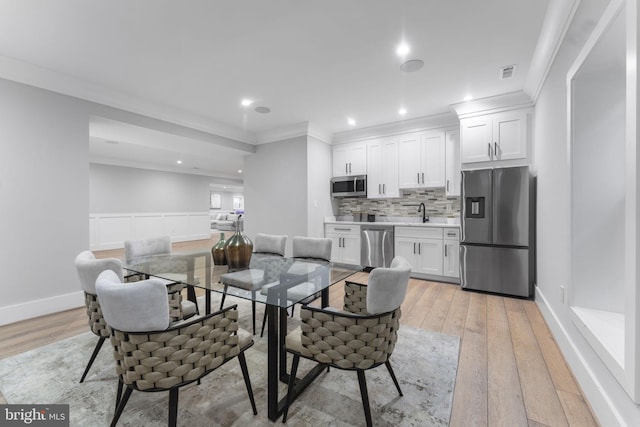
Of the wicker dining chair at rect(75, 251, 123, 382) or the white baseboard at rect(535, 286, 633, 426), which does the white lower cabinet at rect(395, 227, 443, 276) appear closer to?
the white baseboard at rect(535, 286, 633, 426)

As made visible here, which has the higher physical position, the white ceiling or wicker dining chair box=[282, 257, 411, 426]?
the white ceiling

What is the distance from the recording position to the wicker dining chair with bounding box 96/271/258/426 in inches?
44.5

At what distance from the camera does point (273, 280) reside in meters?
1.95

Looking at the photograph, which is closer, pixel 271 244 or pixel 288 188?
pixel 271 244

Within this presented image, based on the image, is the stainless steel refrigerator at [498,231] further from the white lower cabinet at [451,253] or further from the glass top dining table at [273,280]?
the glass top dining table at [273,280]

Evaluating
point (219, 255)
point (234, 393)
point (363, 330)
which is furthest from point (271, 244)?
point (363, 330)

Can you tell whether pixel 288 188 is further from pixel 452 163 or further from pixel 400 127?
pixel 452 163

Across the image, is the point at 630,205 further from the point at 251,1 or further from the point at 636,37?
the point at 251,1

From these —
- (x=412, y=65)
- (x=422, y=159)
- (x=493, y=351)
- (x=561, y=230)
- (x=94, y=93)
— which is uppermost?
(x=412, y=65)

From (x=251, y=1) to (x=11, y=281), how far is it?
3534mm

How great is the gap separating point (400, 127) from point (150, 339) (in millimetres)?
4577

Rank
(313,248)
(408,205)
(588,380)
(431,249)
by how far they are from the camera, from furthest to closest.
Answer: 1. (408,205)
2. (431,249)
3. (313,248)
4. (588,380)

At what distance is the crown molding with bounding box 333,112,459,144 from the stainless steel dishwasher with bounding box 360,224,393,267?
1.67 meters

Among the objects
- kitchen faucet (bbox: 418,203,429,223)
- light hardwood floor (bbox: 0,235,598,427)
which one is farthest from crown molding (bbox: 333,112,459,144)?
light hardwood floor (bbox: 0,235,598,427)
